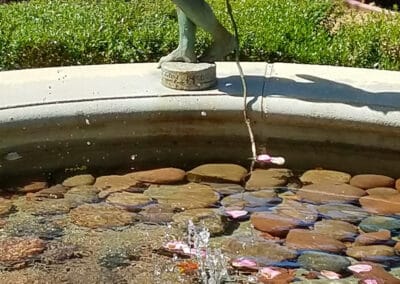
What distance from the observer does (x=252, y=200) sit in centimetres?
414

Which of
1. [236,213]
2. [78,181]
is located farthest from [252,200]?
[78,181]

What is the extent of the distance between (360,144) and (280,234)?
67 centimetres

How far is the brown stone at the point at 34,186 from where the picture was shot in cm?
420

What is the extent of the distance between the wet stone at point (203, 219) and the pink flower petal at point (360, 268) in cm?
54

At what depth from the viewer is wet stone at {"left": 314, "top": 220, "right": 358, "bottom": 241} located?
3852mm

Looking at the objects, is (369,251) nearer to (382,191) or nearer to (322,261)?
(322,261)

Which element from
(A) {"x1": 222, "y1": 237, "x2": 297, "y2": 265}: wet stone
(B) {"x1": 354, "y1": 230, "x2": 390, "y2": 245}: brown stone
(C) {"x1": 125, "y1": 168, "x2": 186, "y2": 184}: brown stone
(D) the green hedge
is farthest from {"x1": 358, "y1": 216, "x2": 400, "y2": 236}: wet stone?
(D) the green hedge

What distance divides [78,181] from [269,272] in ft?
3.50

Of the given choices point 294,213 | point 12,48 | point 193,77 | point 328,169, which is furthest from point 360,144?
point 12,48

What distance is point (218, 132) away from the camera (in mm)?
4375

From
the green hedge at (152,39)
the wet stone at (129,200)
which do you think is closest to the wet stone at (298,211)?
the wet stone at (129,200)

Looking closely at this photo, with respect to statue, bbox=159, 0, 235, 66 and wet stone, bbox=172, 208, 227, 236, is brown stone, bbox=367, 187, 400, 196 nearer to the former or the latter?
wet stone, bbox=172, 208, 227, 236

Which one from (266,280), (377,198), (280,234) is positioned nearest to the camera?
Answer: (266,280)

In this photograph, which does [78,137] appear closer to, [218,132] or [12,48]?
[218,132]
